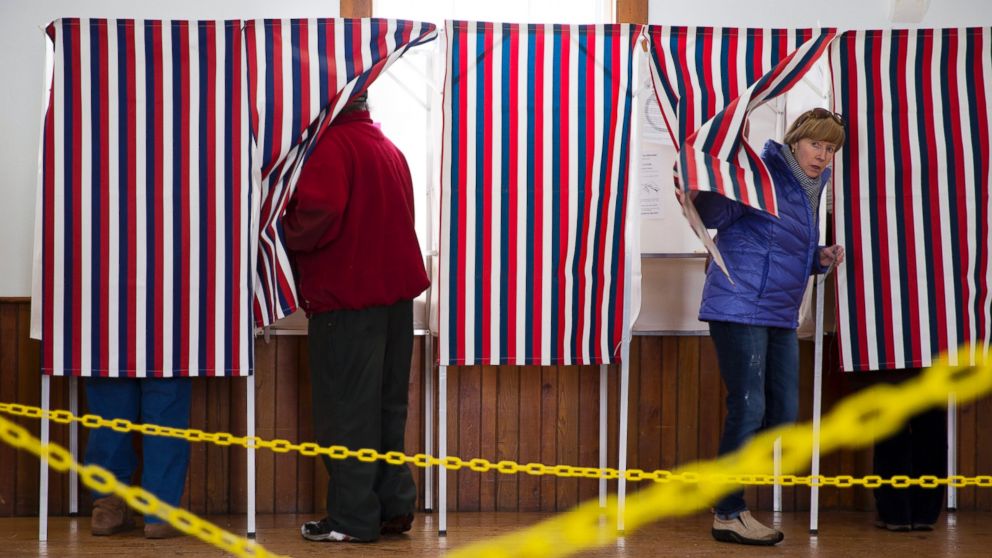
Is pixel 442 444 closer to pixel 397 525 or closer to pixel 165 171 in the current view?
pixel 397 525

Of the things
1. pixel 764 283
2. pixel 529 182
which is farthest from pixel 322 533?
pixel 764 283

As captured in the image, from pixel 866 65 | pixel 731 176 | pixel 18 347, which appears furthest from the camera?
pixel 18 347

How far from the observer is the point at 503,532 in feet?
11.2

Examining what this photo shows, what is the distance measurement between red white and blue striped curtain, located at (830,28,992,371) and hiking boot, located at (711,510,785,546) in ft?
1.91

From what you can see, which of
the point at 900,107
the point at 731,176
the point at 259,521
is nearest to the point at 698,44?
the point at 731,176

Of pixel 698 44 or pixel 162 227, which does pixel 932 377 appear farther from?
pixel 162 227

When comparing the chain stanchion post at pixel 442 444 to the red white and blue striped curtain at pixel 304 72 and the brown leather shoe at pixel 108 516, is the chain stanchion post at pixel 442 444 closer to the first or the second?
the red white and blue striped curtain at pixel 304 72

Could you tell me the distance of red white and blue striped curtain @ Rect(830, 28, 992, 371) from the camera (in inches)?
132

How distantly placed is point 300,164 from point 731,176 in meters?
1.31

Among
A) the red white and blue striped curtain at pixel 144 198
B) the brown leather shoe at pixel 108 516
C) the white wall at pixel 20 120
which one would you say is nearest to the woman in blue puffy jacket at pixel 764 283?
the red white and blue striped curtain at pixel 144 198

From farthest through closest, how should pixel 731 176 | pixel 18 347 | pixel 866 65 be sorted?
pixel 18 347 → pixel 866 65 → pixel 731 176

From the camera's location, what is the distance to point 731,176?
3.13 metres

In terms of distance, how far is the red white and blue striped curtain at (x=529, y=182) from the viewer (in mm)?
3338

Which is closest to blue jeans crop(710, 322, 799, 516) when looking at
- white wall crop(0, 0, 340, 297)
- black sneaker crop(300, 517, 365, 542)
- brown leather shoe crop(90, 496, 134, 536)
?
black sneaker crop(300, 517, 365, 542)
